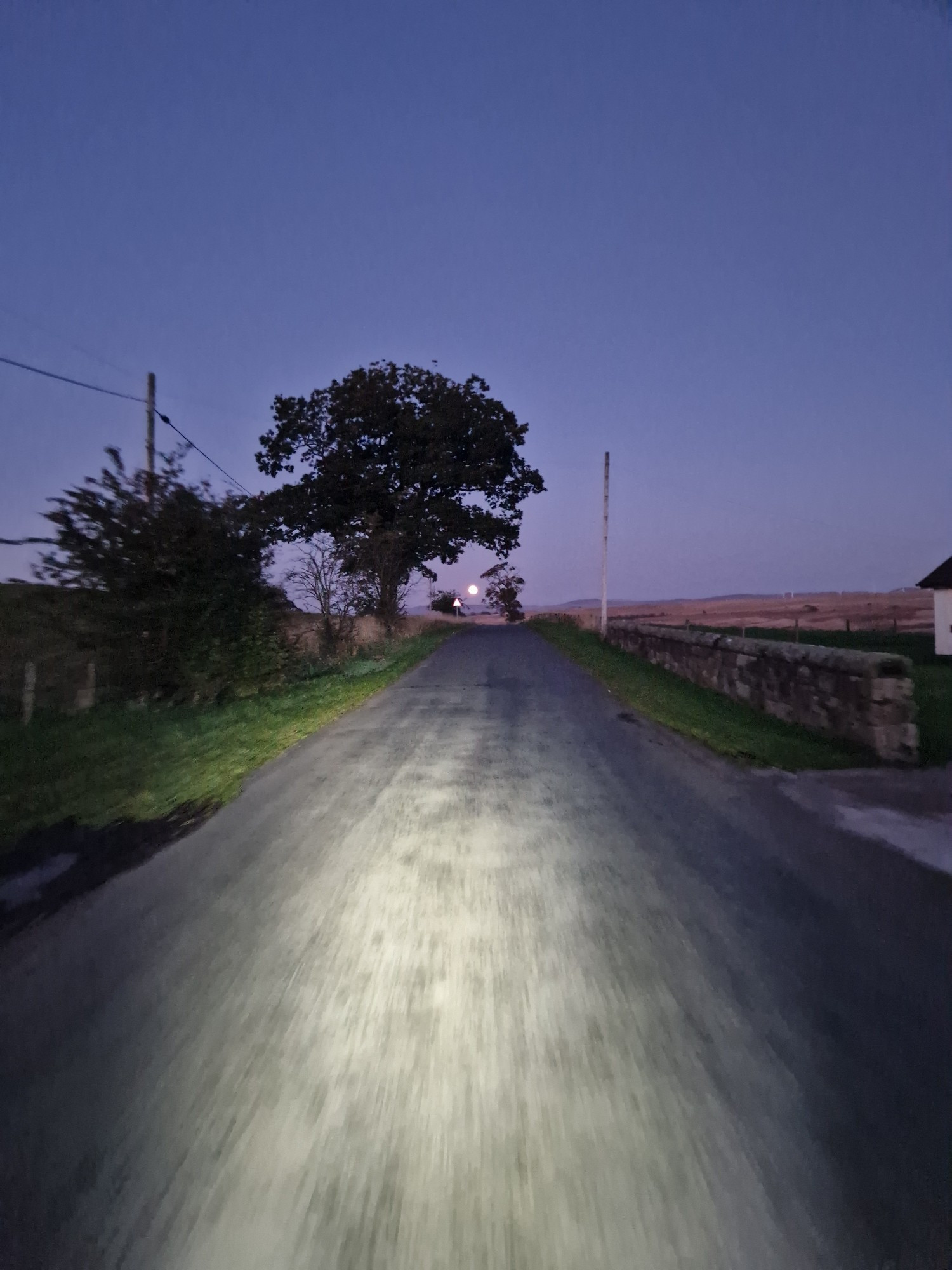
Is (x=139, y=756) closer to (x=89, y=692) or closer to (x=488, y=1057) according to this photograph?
(x=89, y=692)

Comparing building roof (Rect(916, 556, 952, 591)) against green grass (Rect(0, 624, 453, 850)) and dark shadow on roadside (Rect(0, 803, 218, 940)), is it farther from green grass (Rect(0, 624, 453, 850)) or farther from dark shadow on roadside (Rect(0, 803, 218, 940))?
dark shadow on roadside (Rect(0, 803, 218, 940))

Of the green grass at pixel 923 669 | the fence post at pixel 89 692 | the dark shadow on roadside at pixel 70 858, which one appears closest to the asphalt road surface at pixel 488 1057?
the dark shadow on roadside at pixel 70 858

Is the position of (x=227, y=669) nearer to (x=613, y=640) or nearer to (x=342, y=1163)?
(x=342, y=1163)

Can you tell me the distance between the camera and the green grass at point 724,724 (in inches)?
364

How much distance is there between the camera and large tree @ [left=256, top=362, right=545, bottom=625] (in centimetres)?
4247

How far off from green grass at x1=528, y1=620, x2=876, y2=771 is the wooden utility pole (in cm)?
824

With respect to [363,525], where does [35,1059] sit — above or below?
below

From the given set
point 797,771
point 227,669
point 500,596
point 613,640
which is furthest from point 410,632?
point 500,596

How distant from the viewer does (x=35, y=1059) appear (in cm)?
350

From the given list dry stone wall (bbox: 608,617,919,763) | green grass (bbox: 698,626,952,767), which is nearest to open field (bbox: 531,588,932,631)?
green grass (bbox: 698,626,952,767)

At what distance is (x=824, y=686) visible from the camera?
34.5 feet

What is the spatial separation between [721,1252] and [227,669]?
14015 mm

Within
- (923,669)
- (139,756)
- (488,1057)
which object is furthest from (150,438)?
(923,669)

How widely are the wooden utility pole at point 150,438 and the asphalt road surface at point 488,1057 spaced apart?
30.7 ft
